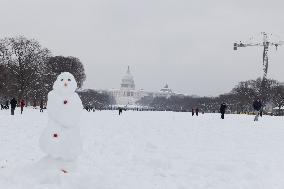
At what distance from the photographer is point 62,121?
1017 centimetres

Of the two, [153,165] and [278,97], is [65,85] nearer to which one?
[153,165]

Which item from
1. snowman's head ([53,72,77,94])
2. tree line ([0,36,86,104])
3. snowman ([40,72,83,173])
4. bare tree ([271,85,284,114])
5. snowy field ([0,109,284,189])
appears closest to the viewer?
snowy field ([0,109,284,189])

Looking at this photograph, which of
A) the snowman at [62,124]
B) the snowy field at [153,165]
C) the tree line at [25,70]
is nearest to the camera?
the snowy field at [153,165]

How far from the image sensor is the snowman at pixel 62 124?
33.3ft

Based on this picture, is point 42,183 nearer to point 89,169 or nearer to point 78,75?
point 89,169

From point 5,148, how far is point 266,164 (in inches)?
295

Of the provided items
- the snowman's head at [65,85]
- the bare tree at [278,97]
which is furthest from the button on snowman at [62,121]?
the bare tree at [278,97]

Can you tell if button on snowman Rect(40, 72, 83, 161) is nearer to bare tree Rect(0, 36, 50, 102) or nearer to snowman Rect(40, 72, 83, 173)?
snowman Rect(40, 72, 83, 173)

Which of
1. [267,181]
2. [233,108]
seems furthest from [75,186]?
[233,108]

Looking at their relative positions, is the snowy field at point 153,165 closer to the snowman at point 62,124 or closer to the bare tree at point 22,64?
the snowman at point 62,124

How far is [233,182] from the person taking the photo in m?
10.2

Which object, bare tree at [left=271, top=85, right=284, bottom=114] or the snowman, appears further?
bare tree at [left=271, top=85, right=284, bottom=114]

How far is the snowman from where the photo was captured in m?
10.1

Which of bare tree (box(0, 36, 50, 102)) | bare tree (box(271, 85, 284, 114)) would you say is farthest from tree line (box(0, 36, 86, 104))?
bare tree (box(271, 85, 284, 114))
